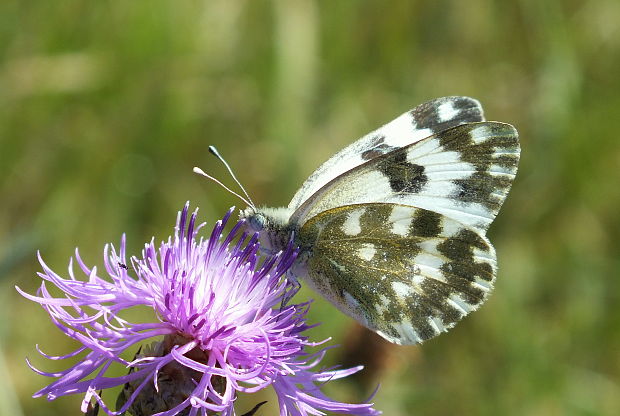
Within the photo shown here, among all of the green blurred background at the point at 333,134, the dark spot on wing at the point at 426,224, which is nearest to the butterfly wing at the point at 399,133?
the dark spot on wing at the point at 426,224

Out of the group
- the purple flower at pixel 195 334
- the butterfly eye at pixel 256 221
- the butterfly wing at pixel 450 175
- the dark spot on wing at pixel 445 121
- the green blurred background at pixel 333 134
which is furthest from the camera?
the green blurred background at pixel 333 134

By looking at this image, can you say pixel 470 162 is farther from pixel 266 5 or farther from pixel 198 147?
pixel 266 5

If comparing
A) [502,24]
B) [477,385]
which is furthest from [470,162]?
[502,24]

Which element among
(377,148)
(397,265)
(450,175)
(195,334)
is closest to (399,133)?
(377,148)

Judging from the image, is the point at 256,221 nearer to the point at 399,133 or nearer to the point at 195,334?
the point at 195,334

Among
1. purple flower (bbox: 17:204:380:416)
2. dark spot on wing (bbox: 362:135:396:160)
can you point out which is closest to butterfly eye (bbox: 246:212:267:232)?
purple flower (bbox: 17:204:380:416)

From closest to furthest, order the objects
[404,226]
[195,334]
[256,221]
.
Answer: [195,334] < [256,221] < [404,226]

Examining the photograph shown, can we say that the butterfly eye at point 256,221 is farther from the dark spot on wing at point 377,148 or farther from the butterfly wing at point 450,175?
the dark spot on wing at point 377,148
